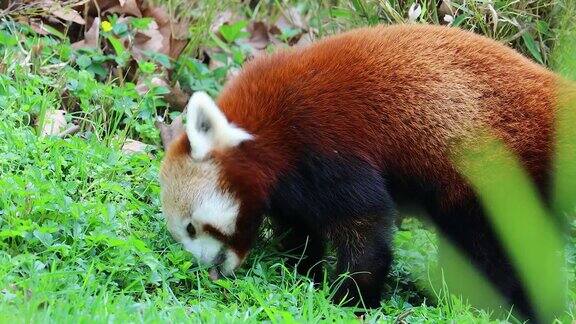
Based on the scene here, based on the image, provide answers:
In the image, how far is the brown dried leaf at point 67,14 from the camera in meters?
6.30

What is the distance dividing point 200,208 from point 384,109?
3.42ft

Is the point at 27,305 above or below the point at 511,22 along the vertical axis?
below

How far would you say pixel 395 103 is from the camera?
468cm

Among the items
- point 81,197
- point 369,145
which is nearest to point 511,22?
point 369,145

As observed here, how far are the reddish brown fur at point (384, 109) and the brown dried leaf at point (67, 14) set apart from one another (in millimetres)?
2012

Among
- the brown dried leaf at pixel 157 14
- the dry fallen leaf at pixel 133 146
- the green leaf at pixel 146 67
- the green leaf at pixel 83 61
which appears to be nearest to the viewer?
the dry fallen leaf at pixel 133 146

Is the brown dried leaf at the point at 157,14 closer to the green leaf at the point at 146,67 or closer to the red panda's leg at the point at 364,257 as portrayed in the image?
the green leaf at the point at 146,67

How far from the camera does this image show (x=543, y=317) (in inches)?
188

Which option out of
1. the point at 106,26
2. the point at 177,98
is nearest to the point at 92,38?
the point at 106,26

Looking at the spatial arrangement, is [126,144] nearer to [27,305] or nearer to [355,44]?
A: [355,44]

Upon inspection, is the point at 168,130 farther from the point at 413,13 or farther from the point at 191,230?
the point at 413,13

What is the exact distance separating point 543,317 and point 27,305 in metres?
2.63

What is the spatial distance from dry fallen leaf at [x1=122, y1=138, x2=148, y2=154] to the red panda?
946 mm

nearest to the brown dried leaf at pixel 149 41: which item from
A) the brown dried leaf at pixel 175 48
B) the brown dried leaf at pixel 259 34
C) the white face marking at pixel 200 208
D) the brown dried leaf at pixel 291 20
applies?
the brown dried leaf at pixel 175 48
